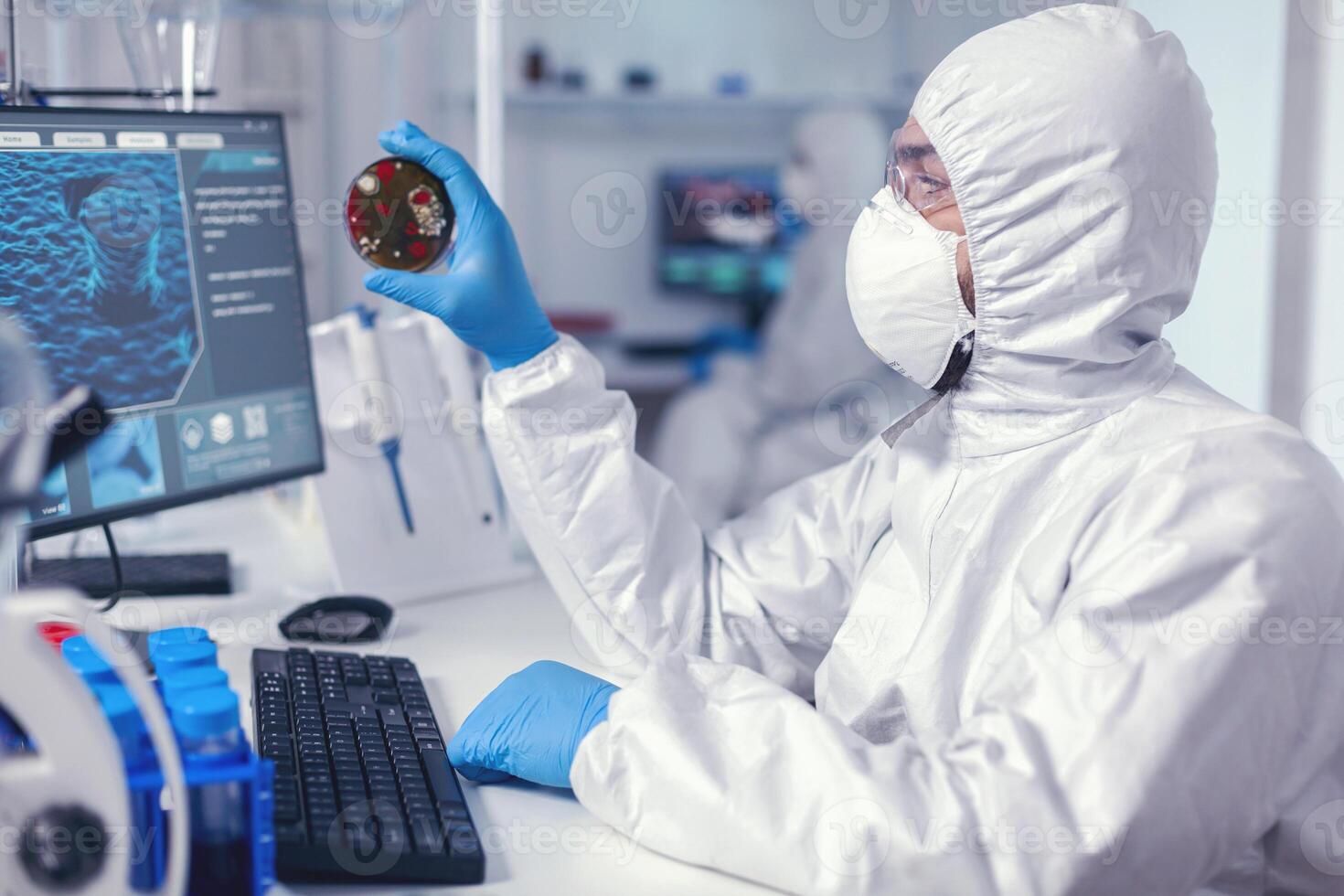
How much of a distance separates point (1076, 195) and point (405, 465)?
833 millimetres

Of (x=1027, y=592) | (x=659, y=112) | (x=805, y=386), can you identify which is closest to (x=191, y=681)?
(x=1027, y=592)

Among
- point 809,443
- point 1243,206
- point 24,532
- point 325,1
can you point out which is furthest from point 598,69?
point 24,532

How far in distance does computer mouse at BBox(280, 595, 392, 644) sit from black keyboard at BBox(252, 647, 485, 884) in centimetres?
11

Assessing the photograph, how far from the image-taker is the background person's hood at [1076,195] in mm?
884

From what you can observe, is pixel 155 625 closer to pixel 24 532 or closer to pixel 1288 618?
pixel 24 532

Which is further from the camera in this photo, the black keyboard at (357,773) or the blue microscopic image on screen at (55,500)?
the blue microscopic image on screen at (55,500)

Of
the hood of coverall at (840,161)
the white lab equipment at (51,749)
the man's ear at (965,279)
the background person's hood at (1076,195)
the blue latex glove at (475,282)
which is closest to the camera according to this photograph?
the white lab equipment at (51,749)

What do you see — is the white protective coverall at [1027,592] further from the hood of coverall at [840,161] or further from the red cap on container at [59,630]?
the hood of coverall at [840,161]

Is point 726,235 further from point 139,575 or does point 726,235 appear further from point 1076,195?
point 1076,195

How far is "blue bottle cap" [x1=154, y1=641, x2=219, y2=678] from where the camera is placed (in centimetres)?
71

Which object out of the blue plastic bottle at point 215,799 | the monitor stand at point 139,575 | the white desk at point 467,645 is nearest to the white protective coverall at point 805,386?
the white desk at point 467,645

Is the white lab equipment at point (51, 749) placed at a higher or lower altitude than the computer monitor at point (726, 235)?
lower

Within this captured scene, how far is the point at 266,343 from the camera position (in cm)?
125

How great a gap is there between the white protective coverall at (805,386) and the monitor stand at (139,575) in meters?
2.03
